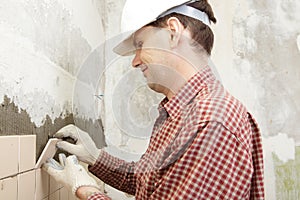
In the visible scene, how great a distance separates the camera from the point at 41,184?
111cm

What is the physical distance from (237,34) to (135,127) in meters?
0.93

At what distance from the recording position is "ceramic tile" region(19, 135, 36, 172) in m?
0.93

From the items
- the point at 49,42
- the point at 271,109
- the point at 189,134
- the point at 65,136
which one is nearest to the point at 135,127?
the point at 65,136

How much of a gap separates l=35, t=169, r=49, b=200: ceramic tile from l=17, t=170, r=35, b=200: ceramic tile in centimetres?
4

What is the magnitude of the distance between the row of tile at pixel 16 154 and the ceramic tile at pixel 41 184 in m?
0.07

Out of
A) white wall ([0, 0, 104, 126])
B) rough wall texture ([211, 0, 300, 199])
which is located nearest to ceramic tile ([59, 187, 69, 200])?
white wall ([0, 0, 104, 126])

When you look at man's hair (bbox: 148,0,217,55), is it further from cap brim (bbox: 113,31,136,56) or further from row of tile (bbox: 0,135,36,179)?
row of tile (bbox: 0,135,36,179)

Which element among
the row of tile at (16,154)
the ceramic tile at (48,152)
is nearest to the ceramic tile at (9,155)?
the row of tile at (16,154)

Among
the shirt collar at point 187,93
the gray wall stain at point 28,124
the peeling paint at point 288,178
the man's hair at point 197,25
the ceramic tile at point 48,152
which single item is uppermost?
the man's hair at point 197,25

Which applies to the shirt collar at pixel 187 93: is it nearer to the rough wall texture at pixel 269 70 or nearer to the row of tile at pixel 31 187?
the row of tile at pixel 31 187

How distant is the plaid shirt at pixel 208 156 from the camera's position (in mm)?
814

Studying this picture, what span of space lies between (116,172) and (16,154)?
1.36 ft

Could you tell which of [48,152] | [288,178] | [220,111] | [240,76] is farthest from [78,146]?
[288,178]

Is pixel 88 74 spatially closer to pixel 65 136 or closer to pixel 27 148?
pixel 65 136
